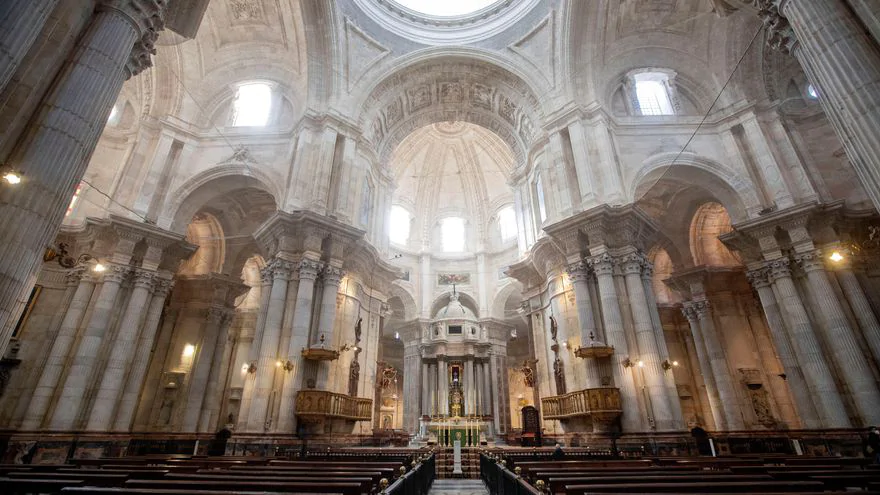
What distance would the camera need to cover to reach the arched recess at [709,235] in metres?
20.9

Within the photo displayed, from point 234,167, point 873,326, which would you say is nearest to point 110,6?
point 234,167

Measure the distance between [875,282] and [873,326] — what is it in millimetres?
1974

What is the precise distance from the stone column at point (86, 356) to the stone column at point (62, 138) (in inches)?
356

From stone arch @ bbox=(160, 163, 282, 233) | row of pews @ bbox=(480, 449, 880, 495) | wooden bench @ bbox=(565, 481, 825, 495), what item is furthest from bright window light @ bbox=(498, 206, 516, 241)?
wooden bench @ bbox=(565, 481, 825, 495)

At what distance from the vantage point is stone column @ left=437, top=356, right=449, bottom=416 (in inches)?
1121

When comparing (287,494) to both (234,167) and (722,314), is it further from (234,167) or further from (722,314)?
(722,314)

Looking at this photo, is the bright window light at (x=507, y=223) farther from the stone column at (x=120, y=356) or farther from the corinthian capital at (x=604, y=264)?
the stone column at (x=120, y=356)

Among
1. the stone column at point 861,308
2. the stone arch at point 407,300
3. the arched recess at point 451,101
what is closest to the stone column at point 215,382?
the arched recess at point 451,101

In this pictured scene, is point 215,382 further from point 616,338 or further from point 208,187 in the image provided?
point 616,338

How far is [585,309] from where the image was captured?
48.6 ft

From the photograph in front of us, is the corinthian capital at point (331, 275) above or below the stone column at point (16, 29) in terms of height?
above

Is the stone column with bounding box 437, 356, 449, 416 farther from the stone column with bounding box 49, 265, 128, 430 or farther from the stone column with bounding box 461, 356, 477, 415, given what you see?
the stone column with bounding box 49, 265, 128, 430

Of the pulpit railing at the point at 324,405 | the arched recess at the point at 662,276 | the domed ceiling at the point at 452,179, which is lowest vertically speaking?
the pulpit railing at the point at 324,405

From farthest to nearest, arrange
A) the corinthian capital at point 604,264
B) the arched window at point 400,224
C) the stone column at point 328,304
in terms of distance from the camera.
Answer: the arched window at point 400,224, the stone column at point 328,304, the corinthian capital at point 604,264
